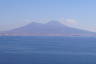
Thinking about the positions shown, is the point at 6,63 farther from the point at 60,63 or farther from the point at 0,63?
the point at 60,63

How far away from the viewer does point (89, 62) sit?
24.6 meters

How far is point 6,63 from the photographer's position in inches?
896

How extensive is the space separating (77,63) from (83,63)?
68 cm

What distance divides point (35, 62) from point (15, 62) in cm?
220

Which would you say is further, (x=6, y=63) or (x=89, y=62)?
(x=89, y=62)

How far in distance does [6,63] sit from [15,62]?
1.45 meters

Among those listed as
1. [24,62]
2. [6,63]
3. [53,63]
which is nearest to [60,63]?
[53,63]

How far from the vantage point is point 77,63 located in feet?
77.7

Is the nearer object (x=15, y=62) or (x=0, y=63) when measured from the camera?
(x=0, y=63)

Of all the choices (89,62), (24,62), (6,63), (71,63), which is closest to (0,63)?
(6,63)

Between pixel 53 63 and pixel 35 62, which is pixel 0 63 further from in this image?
pixel 53 63

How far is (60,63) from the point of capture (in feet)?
77.6

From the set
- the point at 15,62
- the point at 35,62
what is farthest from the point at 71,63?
the point at 15,62

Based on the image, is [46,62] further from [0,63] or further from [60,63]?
[0,63]
